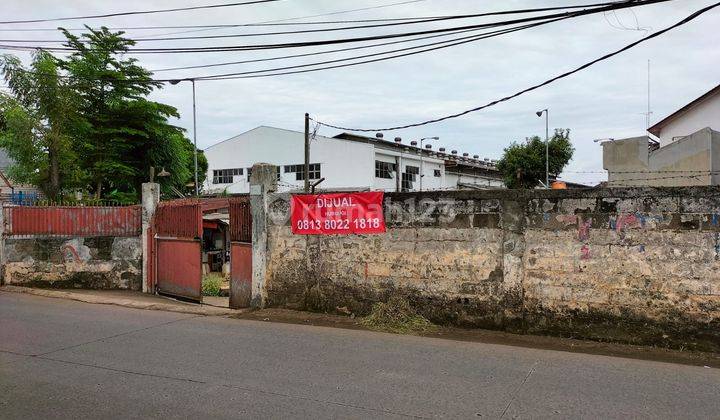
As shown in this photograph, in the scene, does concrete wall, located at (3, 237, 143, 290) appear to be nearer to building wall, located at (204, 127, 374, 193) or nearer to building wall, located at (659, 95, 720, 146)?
building wall, located at (659, 95, 720, 146)

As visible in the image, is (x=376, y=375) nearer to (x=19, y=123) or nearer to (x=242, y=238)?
(x=242, y=238)

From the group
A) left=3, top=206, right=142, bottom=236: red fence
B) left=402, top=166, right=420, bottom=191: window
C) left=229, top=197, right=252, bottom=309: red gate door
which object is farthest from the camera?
left=402, top=166, right=420, bottom=191: window

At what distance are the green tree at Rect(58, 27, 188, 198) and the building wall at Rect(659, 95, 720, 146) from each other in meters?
29.2

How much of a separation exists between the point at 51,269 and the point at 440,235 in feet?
33.3

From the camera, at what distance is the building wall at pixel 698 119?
28.8 m

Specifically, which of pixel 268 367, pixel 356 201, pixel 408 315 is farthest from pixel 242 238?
pixel 268 367

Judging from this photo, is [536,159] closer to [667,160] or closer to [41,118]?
[667,160]

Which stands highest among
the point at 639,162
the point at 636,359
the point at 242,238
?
the point at 639,162

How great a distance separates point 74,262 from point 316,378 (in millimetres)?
9913

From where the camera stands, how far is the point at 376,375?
5.70 meters

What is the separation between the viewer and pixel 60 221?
42.5 ft

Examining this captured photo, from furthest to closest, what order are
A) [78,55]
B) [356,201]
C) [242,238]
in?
[78,55] < [242,238] < [356,201]

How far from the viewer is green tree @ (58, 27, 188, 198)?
2445 centimetres

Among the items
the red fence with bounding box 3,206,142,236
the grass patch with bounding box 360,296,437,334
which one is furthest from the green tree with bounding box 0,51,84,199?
the grass patch with bounding box 360,296,437,334
